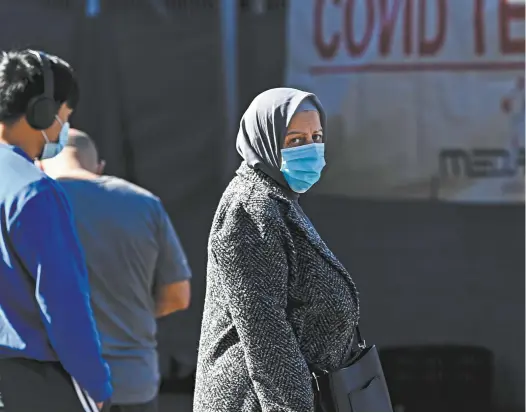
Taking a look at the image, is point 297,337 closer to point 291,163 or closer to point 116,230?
point 291,163

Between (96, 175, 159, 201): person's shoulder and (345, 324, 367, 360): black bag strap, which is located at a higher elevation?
(96, 175, 159, 201): person's shoulder

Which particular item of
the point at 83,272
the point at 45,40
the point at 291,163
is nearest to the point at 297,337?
the point at 291,163

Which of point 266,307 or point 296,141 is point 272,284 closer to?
point 266,307

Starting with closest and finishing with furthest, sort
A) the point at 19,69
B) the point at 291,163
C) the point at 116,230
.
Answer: the point at 291,163 → the point at 19,69 → the point at 116,230

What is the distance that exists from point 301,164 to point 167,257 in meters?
1.31

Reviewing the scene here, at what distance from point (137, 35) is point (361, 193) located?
1.17 m

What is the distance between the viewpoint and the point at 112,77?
4.76m

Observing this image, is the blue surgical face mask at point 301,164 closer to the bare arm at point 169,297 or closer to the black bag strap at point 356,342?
the black bag strap at point 356,342

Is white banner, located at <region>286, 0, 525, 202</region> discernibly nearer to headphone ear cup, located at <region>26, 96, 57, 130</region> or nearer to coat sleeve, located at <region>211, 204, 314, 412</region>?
headphone ear cup, located at <region>26, 96, 57, 130</region>

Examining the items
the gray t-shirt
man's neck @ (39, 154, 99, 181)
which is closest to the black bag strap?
the gray t-shirt

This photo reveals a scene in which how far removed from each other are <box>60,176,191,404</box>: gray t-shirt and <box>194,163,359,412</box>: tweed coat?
1.15 m

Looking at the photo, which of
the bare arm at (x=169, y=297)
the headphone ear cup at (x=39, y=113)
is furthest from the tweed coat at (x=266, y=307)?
the bare arm at (x=169, y=297)

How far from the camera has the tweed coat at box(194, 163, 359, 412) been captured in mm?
2229

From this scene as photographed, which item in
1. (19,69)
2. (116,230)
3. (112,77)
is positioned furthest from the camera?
(112,77)
